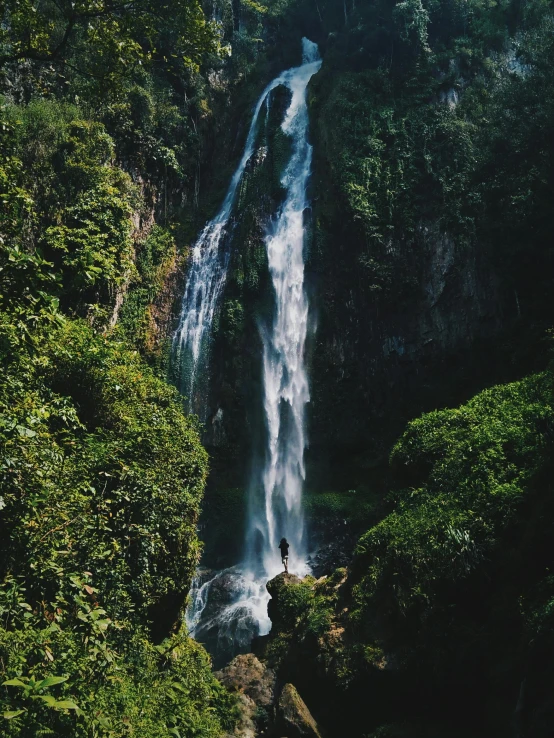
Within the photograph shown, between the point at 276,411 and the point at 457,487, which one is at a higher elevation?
the point at 276,411

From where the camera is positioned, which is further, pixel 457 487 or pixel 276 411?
pixel 276 411

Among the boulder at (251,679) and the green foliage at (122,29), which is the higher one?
the green foliage at (122,29)

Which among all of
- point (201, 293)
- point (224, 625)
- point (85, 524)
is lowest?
point (224, 625)

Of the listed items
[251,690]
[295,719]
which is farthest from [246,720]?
[295,719]

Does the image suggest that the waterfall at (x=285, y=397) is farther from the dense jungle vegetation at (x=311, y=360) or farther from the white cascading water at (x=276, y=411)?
the dense jungle vegetation at (x=311, y=360)

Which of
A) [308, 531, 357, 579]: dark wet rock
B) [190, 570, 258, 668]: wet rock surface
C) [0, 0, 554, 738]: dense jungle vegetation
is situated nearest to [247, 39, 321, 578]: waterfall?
[308, 531, 357, 579]: dark wet rock

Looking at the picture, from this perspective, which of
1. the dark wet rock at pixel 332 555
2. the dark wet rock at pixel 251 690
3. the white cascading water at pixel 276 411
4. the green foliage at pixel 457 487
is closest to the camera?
the green foliage at pixel 457 487

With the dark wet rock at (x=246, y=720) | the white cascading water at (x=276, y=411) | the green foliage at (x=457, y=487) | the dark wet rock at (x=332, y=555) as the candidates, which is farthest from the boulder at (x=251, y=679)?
the dark wet rock at (x=332, y=555)

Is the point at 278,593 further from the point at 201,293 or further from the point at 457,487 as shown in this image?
the point at 201,293
